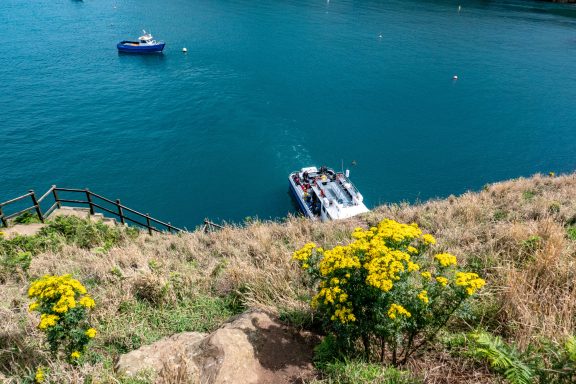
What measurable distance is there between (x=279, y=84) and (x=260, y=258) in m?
42.3

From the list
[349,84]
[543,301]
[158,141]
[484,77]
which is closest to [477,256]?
[543,301]

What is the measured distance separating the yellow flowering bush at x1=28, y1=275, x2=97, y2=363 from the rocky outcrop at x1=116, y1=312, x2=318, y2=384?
0.66 metres

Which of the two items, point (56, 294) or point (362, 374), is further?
point (56, 294)

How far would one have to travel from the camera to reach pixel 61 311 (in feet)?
16.1

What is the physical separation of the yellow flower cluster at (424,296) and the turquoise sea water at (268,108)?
79.8ft

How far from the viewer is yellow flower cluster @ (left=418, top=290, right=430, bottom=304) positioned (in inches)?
172

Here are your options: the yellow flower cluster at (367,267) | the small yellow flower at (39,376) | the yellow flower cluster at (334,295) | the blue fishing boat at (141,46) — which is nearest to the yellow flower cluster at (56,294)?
the small yellow flower at (39,376)

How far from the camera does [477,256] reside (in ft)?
24.8

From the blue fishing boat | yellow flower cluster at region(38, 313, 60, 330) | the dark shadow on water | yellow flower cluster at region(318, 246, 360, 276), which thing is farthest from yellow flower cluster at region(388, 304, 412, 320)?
the blue fishing boat

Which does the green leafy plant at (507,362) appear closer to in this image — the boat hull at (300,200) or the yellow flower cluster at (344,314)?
the yellow flower cluster at (344,314)

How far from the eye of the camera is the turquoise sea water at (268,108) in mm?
31844

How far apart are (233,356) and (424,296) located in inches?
109

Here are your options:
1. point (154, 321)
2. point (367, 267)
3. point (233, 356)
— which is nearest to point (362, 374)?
point (367, 267)

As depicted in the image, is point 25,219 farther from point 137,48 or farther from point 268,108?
point 137,48
